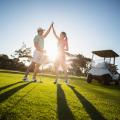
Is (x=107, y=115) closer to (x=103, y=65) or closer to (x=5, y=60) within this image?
(x=103, y=65)

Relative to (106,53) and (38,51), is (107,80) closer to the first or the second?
(106,53)

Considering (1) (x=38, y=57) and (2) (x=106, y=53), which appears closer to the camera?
(1) (x=38, y=57)

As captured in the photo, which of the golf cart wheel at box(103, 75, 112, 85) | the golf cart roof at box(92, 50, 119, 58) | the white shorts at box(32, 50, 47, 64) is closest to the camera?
the white shorts at box(32, 50, 47, 64)

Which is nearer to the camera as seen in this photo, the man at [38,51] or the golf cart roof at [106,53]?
the man at [38,51]

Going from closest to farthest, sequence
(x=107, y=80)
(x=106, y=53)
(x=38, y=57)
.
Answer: (x=38, y=57) → (x=107, y=80) → (x=106, y=53)

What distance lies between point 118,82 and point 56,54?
863cm

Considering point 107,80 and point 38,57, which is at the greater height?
point 38,57

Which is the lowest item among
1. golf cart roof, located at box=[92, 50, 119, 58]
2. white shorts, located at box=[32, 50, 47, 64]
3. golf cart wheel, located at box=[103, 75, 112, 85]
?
golf cart wheel, located at box=[103, 75, 112, 85]

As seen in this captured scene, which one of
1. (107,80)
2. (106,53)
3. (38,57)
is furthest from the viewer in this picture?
(106,53)

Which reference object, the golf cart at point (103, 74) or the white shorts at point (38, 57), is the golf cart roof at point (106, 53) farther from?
the white shorts at point (38, 57)

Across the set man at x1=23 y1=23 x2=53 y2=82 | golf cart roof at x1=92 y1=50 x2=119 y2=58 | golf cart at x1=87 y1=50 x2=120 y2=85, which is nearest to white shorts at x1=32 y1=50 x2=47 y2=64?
man at x1=23 y1=23 x2=53 y2=82

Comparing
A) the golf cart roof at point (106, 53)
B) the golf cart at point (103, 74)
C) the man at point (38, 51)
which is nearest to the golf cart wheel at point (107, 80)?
the golf cart at point (103, 74)

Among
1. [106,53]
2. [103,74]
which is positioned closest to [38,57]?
[103,74]

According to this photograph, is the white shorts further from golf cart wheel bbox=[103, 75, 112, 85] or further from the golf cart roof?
the golf cart roof
